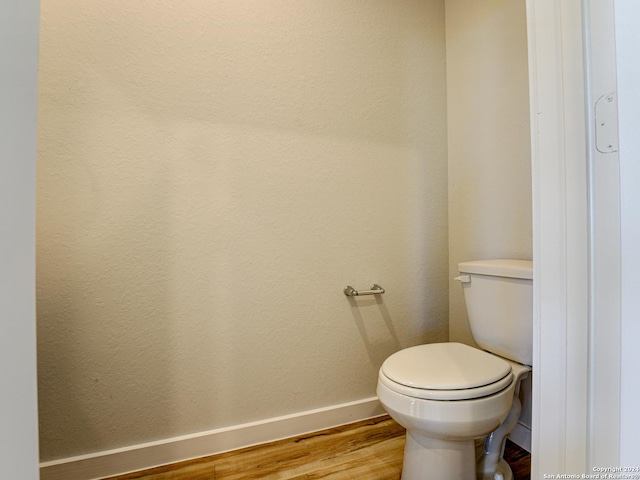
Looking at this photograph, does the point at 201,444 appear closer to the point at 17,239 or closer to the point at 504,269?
the point at 17,239

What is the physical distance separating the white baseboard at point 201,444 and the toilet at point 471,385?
42 cm

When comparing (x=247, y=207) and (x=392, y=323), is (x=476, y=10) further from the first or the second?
(x=392, y=323)

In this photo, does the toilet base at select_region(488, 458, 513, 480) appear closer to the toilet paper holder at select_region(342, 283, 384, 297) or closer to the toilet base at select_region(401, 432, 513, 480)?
the toilet base at select_region(401, 432, 513, 480)

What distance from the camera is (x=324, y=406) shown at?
1.27 meters

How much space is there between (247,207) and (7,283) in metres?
0.84

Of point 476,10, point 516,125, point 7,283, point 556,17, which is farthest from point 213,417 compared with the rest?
point 476,10

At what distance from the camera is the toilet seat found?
778mm

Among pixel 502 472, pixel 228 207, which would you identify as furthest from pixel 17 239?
pixel 502 472

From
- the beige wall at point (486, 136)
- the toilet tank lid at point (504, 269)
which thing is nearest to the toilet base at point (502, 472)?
the beige wall at point (486, 136)

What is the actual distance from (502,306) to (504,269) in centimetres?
14

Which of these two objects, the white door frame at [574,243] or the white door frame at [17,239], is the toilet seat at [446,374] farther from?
the white door frame at [17,239]

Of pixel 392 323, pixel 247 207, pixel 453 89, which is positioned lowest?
pixel 392 323

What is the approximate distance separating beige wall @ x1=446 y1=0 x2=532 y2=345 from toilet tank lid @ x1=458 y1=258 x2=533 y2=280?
0.15 meters

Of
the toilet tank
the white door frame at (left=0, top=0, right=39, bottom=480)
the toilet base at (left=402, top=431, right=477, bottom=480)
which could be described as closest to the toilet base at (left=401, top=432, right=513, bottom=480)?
the toilet base at (left=402, top=431, right=477, bottom=480)
